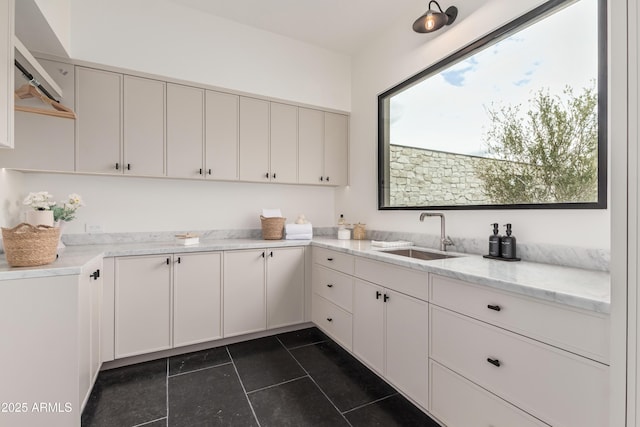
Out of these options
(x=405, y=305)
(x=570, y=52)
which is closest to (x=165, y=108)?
(x=405, y=305)

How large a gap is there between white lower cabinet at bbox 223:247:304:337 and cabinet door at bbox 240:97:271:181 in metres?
0.83

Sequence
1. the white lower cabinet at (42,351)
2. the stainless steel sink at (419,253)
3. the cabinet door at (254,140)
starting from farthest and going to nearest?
the cabinet door at (254,140)
the stainless steel sink at (419,253)
the white lower cabinet at (42,351)

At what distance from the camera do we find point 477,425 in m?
1.36

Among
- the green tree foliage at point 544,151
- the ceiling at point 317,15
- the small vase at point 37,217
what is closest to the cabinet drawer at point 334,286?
the green tree foliage at point 544,151

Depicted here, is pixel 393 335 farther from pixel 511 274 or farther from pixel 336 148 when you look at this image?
pixel 336 148

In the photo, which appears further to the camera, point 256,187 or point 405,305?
point 256,187

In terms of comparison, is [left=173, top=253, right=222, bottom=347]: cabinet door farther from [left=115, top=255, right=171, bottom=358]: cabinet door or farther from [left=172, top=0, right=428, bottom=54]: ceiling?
[left=172, top=0, right=428, bottom=54]: ceiling

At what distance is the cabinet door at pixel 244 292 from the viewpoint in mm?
2576

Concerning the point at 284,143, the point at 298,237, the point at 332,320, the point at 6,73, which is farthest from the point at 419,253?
the point at 6,73

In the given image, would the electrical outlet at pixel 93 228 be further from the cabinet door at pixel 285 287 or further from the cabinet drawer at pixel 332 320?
the cabinet drawer at pixel 332 320

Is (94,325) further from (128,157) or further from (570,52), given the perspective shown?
(570,52)

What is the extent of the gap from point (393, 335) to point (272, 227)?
162 centimetres

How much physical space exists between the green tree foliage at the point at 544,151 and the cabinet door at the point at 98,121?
2897 mm

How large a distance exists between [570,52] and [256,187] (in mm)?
2736
